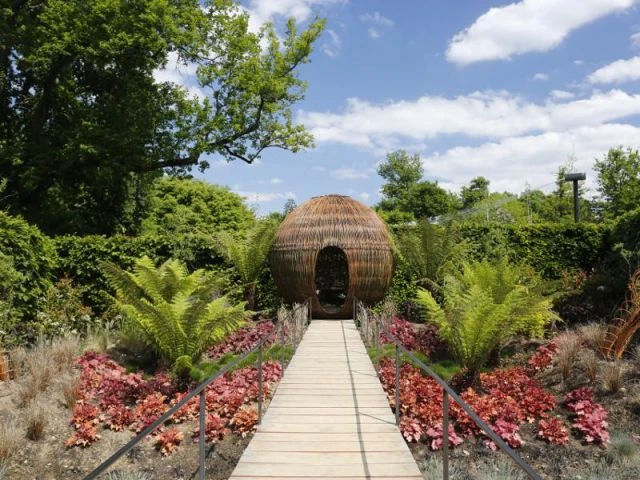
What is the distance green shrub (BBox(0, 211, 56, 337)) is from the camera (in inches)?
384

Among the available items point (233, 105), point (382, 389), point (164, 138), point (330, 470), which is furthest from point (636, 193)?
point (330, 470)

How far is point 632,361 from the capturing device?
849cm

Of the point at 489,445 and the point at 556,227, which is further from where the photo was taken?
the point at 556,227

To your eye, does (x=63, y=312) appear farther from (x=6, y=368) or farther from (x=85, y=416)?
(x=85, y=416)

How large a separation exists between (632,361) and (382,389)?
4.37m

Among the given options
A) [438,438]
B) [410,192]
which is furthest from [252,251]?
[410,192]

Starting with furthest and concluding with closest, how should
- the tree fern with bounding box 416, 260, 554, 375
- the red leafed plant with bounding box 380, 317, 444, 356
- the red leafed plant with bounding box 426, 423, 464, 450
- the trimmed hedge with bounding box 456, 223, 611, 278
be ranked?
the trimmed hedge with bounding box 456, 223, 611, 278, the red leafed plant with bounding box 380, 317, 444, 356, the tree fern with bounding box 416, 260, 554, 375, the red leafed plant with bounding box 426, 423, 464, 450

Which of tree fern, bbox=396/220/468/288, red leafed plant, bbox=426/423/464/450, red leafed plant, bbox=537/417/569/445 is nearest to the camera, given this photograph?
red leafed plant, bbox=426/423/464/450

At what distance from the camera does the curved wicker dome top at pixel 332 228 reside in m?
12.5

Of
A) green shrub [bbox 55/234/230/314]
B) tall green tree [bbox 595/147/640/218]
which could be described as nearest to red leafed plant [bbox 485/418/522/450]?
green shrub [bbox 55/234/230/314]

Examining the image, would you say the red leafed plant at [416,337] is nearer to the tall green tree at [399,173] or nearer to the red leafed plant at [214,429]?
the red leafed plant at [214,429]

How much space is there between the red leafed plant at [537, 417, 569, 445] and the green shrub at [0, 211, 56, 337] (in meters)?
8.84

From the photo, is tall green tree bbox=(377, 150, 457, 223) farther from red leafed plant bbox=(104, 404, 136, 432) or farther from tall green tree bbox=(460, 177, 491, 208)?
red leafed plant bbox=(104, 404, 136, 432)

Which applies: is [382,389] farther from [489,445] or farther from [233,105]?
[233,105]
